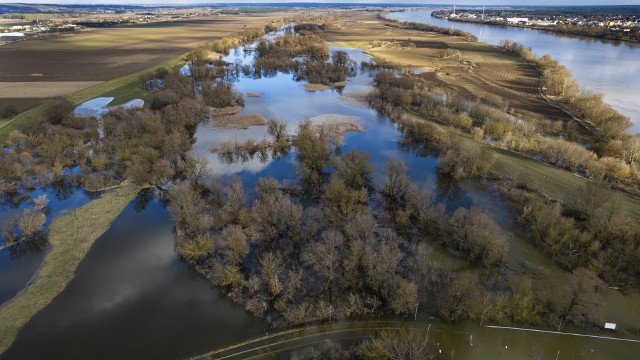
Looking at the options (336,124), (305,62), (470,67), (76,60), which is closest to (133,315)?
(336,124)

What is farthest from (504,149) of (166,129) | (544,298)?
(166,129)

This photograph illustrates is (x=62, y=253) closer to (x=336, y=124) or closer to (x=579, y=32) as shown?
(x=336, y=124)

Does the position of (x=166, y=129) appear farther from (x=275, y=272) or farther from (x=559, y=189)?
(x=559, y=189)

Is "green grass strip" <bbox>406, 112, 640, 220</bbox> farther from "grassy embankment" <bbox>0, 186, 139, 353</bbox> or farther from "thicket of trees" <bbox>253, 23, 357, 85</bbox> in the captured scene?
"thicket of trees" <bbox>253, 23, 357, 85</bbox>

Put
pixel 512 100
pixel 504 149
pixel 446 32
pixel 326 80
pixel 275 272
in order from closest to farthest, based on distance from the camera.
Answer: pixel 275 272, pixel 504 149, pixel 512 100, pixel 326 80, pixel 446 32

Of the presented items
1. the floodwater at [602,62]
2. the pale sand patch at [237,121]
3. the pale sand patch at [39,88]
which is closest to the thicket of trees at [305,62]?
the pale sand patch at [237,121]
